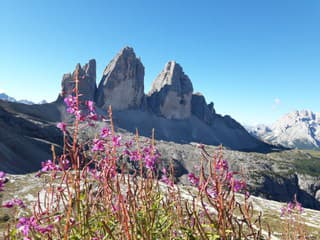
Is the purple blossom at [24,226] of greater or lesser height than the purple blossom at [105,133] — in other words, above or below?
below

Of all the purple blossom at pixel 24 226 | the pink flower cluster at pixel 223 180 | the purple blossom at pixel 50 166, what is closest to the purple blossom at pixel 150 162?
the pink flower cluster at pixel 223 180

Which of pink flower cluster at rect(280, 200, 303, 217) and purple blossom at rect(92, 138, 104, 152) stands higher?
purple blossom at rect(92, 138, 104, 152)

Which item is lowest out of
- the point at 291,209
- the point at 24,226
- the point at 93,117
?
the point at 291,209

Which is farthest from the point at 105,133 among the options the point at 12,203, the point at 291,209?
the point at 291,209

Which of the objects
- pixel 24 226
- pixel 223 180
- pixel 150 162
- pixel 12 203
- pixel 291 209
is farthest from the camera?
pixel 291 209

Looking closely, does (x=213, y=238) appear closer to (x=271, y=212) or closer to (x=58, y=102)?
(x=271, y=212)

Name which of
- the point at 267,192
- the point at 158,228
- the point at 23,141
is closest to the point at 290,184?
the point at 267,192

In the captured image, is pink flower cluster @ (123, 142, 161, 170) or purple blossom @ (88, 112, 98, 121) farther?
pink flower cluster @ (123, 142, 161, 170)

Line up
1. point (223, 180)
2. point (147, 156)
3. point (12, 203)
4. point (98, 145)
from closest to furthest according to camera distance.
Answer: point (223, 180) → point (12, 203) → point (98, 145) → point (147, 156)

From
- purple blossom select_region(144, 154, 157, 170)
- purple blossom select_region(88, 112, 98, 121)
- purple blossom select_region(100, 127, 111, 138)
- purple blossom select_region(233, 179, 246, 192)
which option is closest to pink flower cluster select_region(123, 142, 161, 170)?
purple blossom select_region(144, 154, 157, 170)

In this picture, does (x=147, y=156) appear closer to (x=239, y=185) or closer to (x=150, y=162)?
(x=150, y=162)

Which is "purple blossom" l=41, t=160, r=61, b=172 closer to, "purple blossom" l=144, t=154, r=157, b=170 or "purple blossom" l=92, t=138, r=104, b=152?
"purple blossom" l=92, t=138, r=104, b=152

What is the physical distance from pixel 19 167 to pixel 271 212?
66.7 meters

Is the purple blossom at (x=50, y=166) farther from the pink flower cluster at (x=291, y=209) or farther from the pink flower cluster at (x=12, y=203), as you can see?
the pink flower cluster at (x=291, y=209)
